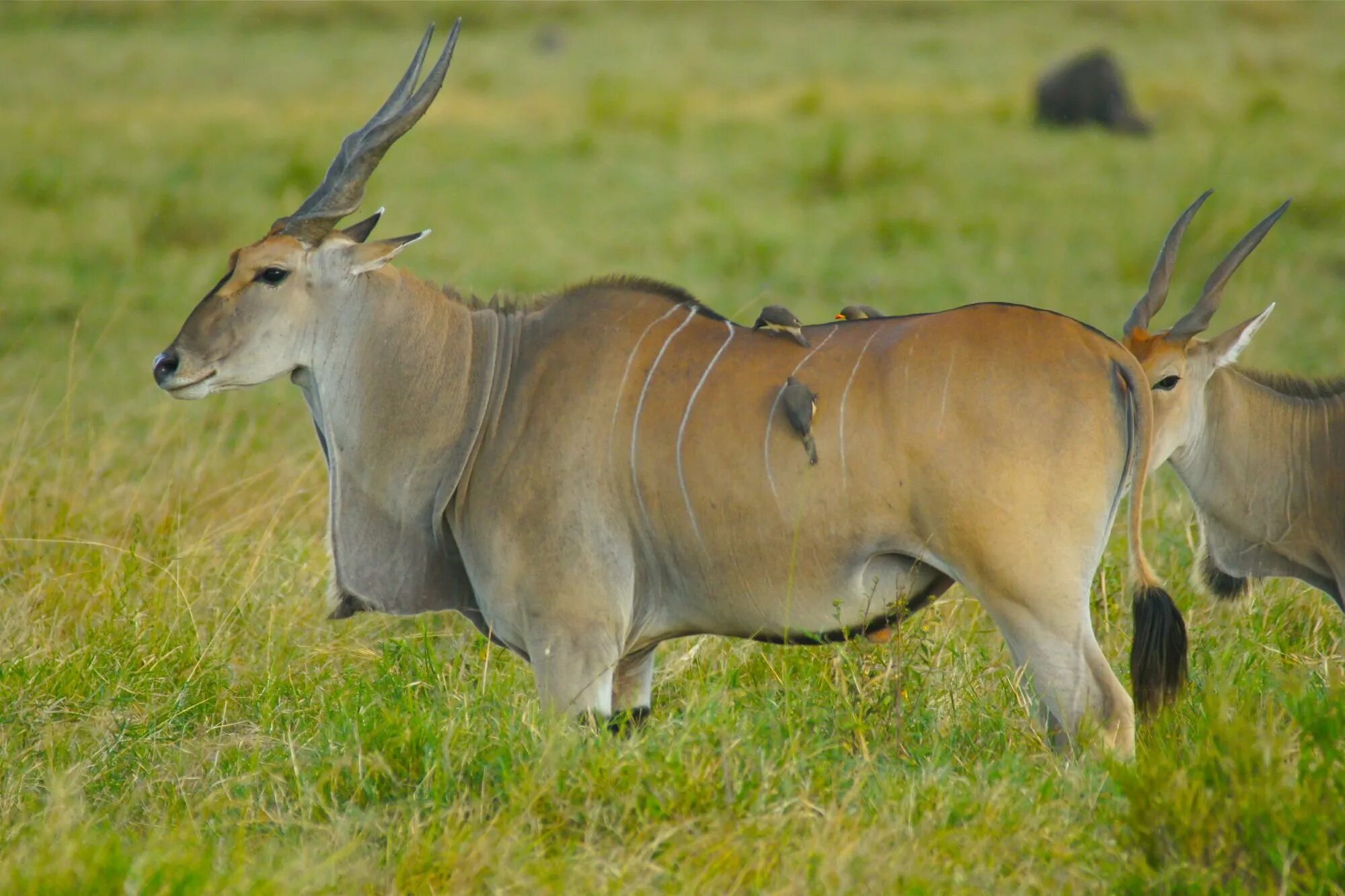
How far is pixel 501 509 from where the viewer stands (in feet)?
10.8

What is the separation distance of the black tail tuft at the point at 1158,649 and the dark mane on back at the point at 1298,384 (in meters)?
1.29

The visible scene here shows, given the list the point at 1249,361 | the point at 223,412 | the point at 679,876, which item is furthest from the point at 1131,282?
the point at 679,876

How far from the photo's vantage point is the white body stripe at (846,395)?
3074mm

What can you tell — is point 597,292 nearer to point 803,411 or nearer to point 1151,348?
point 803,411

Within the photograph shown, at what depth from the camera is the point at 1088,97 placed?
1341 centimetres

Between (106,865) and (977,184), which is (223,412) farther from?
(977,184)

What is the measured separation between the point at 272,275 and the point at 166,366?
296mm

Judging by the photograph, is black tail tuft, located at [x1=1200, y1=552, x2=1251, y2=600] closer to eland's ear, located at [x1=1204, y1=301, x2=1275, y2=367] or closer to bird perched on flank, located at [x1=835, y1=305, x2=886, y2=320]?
eland's ear, located at [x1=1204, y1=301, x2=1275, y2=367]

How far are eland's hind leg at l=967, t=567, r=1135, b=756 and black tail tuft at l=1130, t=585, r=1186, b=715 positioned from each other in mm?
108

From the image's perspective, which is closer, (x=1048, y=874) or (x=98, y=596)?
(x=1048, y=874)

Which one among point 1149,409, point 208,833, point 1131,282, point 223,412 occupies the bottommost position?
point 1131,282

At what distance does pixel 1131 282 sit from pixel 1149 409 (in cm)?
623

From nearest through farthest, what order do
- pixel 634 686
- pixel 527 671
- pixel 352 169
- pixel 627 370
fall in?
1. pixel 627 370
2. pixel 352 169
3. pixel 634 686
4. pixel 527 671

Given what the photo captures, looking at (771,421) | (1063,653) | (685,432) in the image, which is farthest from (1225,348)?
(685,432)
